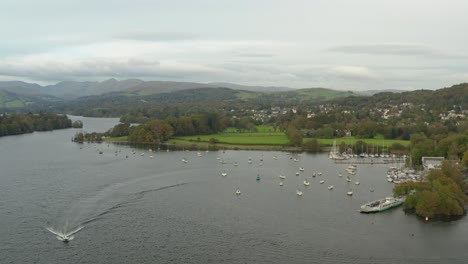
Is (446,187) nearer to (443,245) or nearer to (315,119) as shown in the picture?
(443,245)

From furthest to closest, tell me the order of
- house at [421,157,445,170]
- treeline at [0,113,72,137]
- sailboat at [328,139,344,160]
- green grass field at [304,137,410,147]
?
treeline at [0,113,72,137], green grass field at [304,137,410,147], sailboat at [328,139,344,160], house at [421,157,445,170]

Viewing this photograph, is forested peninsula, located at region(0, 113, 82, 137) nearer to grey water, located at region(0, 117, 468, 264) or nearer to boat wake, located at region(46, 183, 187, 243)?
grey water, located at region(0, 117, 468, 264)

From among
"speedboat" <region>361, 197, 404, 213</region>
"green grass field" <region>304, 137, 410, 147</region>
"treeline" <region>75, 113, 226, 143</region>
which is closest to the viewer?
"speedboat" <region>361, 197, 404, 213</region>

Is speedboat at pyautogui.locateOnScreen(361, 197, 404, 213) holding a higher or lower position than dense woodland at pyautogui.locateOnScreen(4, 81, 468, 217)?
lower

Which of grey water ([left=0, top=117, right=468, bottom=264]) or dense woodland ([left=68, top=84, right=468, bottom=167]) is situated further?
dense woodland ([left=68, top=84, right=468, bottom=167])

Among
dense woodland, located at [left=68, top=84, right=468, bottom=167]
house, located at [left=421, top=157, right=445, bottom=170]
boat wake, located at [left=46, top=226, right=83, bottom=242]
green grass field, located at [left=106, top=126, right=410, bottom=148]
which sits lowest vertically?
boat wake, located at [left=46, top=226, right=83, bottom=242]

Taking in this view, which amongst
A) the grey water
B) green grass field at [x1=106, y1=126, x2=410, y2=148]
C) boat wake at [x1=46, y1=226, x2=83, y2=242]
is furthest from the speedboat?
green grass field at [x1=106, y1=126, x2=410, y2=148]

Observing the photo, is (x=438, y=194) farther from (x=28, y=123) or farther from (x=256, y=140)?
(x=28, y=123)

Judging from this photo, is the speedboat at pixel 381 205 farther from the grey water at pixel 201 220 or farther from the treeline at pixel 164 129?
the treeline at pixel 164 129
